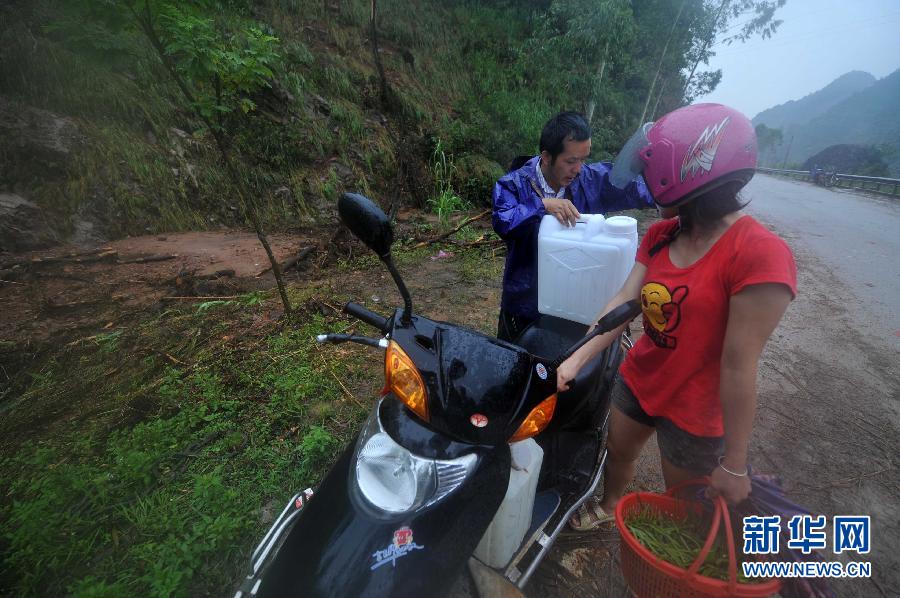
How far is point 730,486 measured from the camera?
1.25 m

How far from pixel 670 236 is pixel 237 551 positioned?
236cm

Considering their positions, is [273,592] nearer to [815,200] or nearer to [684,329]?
[684,329]

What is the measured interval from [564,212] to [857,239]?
31.2 feet

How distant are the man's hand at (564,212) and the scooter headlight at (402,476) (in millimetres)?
1204

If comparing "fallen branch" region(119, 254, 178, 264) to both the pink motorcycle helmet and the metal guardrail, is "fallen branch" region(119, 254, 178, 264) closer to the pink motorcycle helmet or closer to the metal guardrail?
the pink motorcycle helmet

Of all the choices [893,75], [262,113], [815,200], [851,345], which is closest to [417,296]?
[851,345]

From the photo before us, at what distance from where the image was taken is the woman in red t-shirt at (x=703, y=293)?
3.65 feet

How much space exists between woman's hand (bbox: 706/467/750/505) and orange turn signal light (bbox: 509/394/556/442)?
62 centimetres

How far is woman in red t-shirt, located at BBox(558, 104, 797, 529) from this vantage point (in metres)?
1.11

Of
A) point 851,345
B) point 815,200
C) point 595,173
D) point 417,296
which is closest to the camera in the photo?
point 595,173

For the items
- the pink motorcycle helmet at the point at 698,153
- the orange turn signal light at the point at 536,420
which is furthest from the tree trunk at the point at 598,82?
the orange turn signal light at the point at 536,420

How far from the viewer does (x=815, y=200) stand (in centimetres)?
1294

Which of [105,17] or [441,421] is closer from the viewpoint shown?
[441,421]

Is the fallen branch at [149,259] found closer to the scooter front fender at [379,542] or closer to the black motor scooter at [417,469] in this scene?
the black motor scooter at [417,469]
